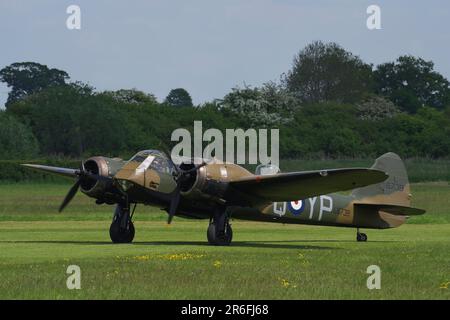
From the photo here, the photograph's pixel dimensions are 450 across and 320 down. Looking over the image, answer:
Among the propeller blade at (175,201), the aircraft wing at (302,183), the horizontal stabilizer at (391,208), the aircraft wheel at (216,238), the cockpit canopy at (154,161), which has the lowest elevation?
the aircraft wheel at (216,238)

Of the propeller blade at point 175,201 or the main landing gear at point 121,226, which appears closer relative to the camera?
the propeller blade at point 175,201

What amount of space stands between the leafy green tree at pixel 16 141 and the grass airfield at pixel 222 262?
83.4ft

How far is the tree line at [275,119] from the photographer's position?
64.9 meters

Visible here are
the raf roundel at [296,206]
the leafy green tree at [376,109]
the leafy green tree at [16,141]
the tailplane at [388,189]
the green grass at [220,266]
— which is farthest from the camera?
the leafy green tree at [376,109]

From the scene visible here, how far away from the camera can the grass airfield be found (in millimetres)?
16938

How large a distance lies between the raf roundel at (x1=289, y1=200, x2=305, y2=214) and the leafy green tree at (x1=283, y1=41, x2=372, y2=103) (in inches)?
2219

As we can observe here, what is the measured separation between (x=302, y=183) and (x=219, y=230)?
2421 mm

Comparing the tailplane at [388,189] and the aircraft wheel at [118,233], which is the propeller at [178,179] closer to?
the aircraft wheel at [118,233]

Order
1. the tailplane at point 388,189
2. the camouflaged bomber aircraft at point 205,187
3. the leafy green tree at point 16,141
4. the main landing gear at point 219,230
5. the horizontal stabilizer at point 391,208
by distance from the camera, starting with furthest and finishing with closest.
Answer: the leafy green tree at point 16,141 < the tailplane at point 388,189 < the horizontal stabilizer at point 391,208 < the main landing gear at point 219,230 < the camouflaged bomber aircraft at point 205,187

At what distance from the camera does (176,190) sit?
27031mm

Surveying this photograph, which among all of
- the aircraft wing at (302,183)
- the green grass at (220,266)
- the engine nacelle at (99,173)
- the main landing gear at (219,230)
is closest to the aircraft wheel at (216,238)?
the main landing gear at (219,230)

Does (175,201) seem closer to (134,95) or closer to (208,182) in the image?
(208,182)

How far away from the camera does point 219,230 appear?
90.9ft
